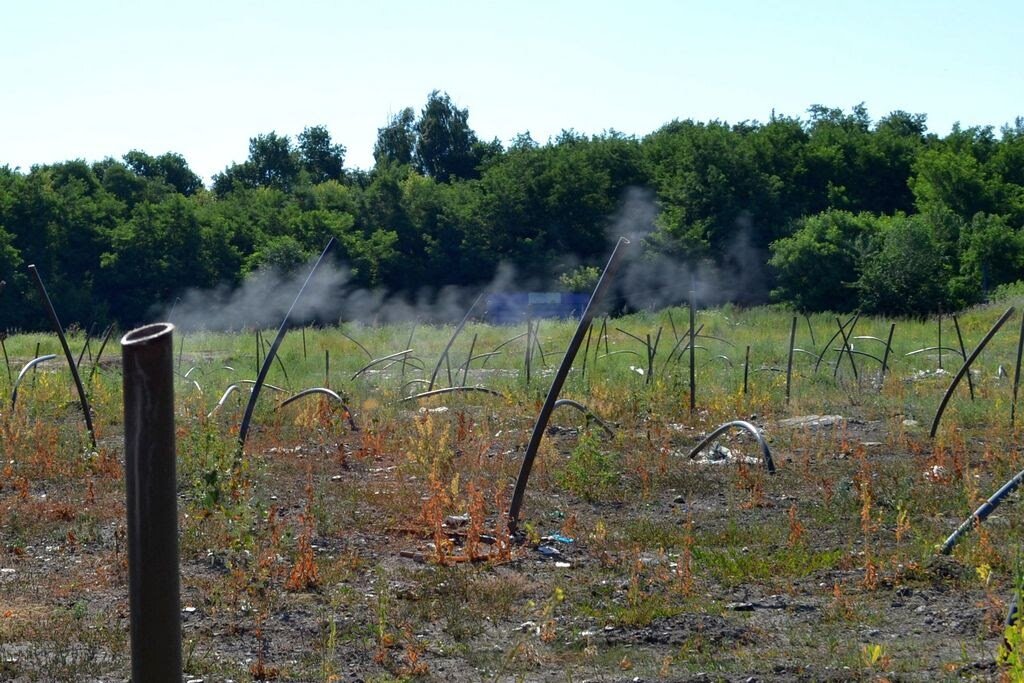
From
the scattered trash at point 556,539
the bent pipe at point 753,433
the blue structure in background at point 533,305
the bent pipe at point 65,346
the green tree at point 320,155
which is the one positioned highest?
the green tree at point 320,155

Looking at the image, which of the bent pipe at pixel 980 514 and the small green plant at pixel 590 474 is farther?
the small green plant at pixel 590 474

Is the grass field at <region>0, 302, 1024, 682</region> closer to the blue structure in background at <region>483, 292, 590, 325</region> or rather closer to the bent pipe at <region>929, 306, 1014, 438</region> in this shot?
the bent pipe at <region>929, 306, 1014, 438</region>

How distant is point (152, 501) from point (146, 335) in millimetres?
280

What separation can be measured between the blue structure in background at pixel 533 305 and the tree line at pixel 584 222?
2.75 ft

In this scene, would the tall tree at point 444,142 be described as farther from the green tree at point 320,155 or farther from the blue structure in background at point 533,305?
the blue structure in background at point 533,305

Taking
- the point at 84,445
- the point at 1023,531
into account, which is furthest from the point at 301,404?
the point at 1023,531

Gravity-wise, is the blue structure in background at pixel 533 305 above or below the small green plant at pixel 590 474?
below

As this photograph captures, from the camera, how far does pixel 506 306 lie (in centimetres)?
4278

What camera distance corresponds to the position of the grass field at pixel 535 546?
4.58 m

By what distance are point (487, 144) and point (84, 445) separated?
5320cm

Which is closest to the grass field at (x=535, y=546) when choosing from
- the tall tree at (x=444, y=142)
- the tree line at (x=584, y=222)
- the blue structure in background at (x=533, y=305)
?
the tree line at (x=584, y=222)

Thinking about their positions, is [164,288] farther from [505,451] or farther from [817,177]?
[505,451]

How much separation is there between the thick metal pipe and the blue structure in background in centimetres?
3600

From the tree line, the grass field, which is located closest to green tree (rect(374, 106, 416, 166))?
the tree line
